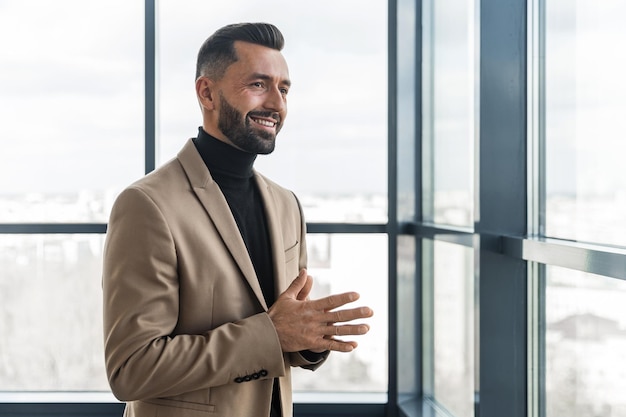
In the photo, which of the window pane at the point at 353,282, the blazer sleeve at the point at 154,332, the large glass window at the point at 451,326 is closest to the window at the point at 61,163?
the window pane at the point at 353,282

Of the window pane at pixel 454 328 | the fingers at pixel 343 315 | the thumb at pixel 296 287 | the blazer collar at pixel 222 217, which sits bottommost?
the window pane at pixel 454 328

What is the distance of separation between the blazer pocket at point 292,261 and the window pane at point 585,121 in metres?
0.71

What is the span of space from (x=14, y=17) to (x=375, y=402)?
243 centimetres

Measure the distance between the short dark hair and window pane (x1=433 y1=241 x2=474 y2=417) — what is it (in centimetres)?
120

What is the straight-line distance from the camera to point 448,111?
282 centimetres

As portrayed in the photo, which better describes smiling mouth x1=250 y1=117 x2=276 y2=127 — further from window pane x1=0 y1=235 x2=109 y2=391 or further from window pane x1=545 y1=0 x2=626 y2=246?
window pane x1=0 y1=235 x2=109 y2=391

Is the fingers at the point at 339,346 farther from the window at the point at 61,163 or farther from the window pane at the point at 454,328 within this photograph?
the window at the point at 61,163

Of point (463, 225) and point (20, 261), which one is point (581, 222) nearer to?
point (463, 225)

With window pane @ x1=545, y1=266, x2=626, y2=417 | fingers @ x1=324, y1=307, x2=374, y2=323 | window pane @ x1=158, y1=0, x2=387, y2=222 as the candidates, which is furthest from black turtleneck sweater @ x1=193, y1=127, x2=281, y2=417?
window pane @ x1=158, y1=0, x2=387, y2=222

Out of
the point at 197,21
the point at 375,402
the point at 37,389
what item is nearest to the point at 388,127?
the point at 197,21

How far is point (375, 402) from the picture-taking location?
10.6 feet

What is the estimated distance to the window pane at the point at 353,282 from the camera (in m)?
3.29

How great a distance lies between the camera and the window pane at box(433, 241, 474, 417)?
2.57 metres

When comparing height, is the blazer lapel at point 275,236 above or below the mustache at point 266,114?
below
